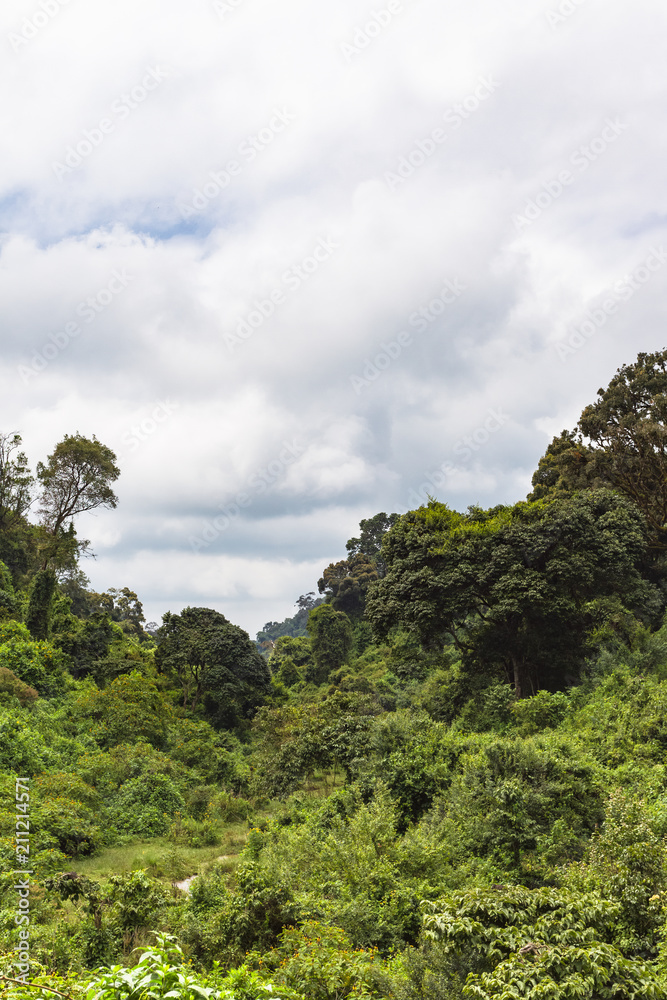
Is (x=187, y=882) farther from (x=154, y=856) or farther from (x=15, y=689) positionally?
(x=15, y=689)

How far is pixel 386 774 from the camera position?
1338 cm

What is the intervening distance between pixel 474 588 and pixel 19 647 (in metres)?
17.3

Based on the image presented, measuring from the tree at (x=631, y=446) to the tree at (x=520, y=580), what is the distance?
2.78 meters

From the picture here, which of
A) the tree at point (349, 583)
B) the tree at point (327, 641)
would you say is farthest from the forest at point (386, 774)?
the tree at point (349, 583)

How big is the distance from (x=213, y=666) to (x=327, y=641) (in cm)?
1274

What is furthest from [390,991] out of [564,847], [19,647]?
[19,647]

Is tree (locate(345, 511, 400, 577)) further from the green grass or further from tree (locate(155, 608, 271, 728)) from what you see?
the green grass

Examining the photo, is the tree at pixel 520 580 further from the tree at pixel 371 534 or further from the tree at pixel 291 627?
the tree at pixel 291 627

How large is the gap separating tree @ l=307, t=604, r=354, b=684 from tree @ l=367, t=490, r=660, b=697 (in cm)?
2141

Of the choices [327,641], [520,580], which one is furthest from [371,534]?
[520,580]

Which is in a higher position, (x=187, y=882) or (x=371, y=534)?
(x=371, y=534)

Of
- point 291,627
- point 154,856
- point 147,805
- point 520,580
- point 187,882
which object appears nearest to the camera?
point 187,882

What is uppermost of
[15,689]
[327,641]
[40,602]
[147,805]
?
[40,602]

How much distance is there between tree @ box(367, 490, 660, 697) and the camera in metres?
18.2
